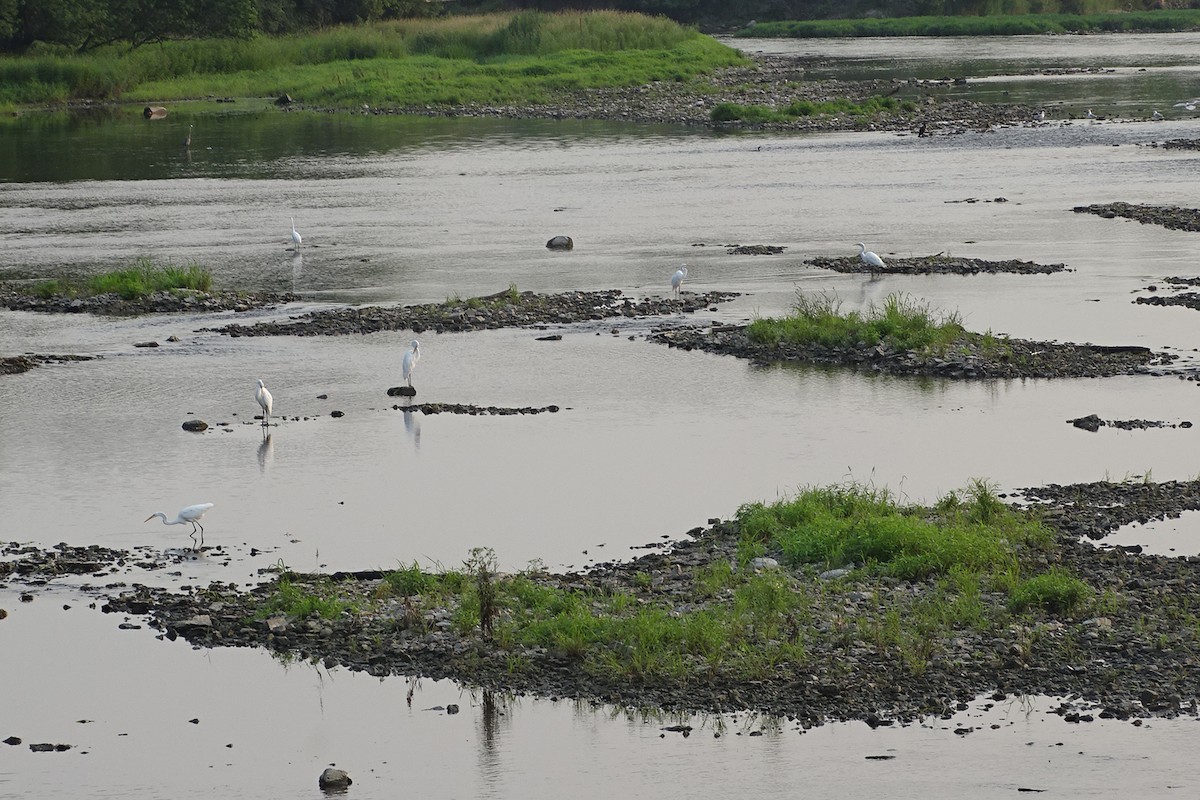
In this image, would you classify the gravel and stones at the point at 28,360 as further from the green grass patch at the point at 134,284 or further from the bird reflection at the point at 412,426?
the bird reflection at the point at 412,426

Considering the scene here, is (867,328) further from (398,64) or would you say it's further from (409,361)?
(398,64)

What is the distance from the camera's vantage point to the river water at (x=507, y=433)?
38.0ft

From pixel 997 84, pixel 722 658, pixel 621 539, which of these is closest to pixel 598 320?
pixel 621 539

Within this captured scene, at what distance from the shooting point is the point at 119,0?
3187 inches

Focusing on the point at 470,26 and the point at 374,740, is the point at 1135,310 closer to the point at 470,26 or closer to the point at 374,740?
the point at 374,740

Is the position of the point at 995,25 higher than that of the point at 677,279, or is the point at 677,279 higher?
the point at 995,25

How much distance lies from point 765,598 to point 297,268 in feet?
69.6

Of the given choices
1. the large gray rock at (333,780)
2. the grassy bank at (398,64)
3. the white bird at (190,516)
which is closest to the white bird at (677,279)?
the white bird at (190,516)

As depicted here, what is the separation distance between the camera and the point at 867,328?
23844 mm

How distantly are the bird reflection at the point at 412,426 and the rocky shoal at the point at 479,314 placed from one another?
5305 millimetres

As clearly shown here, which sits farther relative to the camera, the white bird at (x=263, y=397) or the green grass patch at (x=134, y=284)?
the green grass patch at (x=134, y=284)

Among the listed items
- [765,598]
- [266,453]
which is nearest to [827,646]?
[765,598]

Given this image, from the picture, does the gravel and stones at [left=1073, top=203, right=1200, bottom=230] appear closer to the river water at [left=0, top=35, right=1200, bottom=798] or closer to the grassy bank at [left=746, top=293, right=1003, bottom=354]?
the river water at [left=0, top=35, right=1200, bottom=798]

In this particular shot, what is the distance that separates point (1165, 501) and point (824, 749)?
20.2ft
